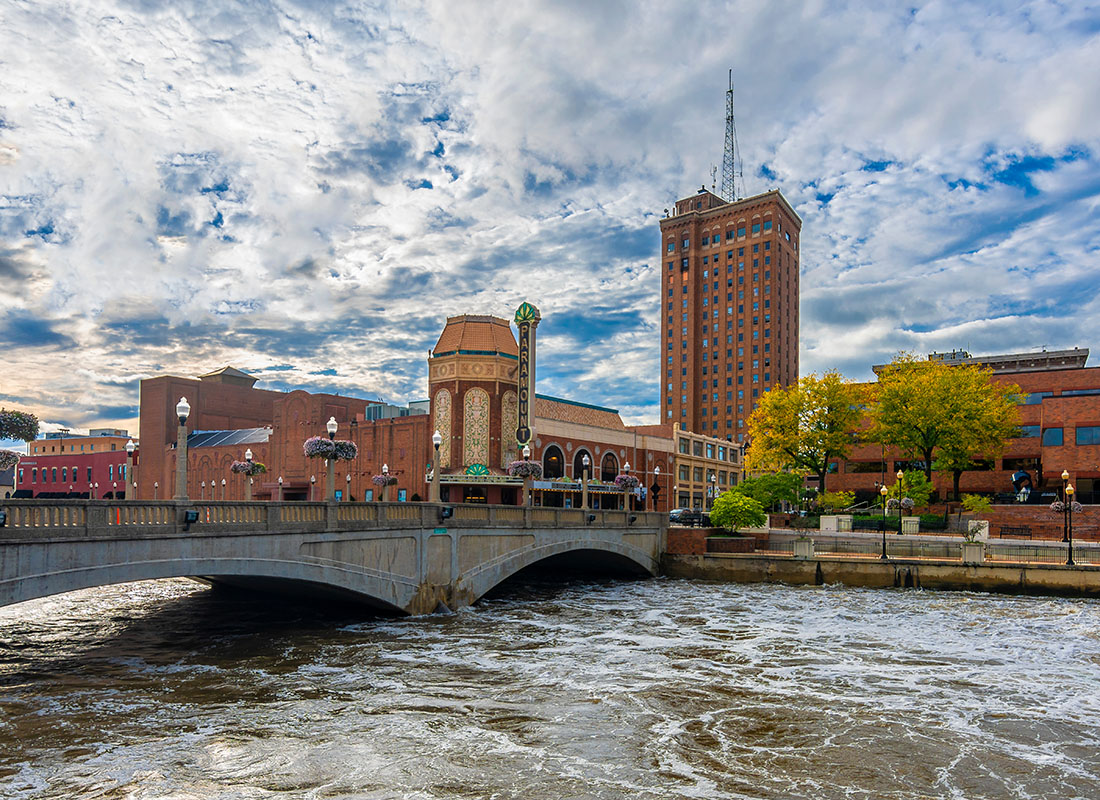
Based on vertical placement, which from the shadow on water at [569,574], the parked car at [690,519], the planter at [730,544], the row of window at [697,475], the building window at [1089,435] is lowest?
the shadow on water at [569,574]

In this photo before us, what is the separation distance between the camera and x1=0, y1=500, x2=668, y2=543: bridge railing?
17625 millimetres

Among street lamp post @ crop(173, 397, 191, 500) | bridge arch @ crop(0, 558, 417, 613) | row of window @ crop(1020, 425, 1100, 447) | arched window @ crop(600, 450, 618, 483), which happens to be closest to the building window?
row of window @ crop(1020, 425, 1100, 447)

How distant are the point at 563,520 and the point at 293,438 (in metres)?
51.1

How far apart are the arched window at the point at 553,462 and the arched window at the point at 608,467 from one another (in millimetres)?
6581

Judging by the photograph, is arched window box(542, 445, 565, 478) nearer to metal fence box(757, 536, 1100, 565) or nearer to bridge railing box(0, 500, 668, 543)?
metal fence box(757, 536, 1100, 565)

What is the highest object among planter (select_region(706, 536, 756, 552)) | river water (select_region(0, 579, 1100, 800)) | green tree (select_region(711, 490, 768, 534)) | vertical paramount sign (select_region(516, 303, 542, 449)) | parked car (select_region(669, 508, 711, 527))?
vertical paramount sign (select_region(516, 303, 542, 449))

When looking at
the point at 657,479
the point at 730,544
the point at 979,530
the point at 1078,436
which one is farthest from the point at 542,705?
the point at 657,479

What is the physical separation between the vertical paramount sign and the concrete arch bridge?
26.1 m

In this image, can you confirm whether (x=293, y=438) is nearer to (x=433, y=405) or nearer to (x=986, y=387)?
(x=433, y=405)

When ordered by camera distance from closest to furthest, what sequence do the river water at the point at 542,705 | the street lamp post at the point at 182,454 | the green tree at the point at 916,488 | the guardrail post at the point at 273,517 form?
1. the river water at the point at 542,705
2. the street lamp post at the point at 182,454
3. the guardrail post at the point at 273,517
4. the green tree at the point at 916,488

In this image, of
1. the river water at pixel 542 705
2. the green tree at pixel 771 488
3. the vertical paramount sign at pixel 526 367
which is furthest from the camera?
the vertical paramount sign at pixel 526 367

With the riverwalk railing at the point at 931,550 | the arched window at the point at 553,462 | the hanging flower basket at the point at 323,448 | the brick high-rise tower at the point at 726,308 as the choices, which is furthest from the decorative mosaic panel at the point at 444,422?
the brick high-rise tower at the point at 726,308

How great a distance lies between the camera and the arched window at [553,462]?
69.6 meters

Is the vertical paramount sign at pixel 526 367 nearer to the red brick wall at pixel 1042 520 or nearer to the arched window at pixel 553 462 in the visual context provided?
the arched window at pixel 553 462
